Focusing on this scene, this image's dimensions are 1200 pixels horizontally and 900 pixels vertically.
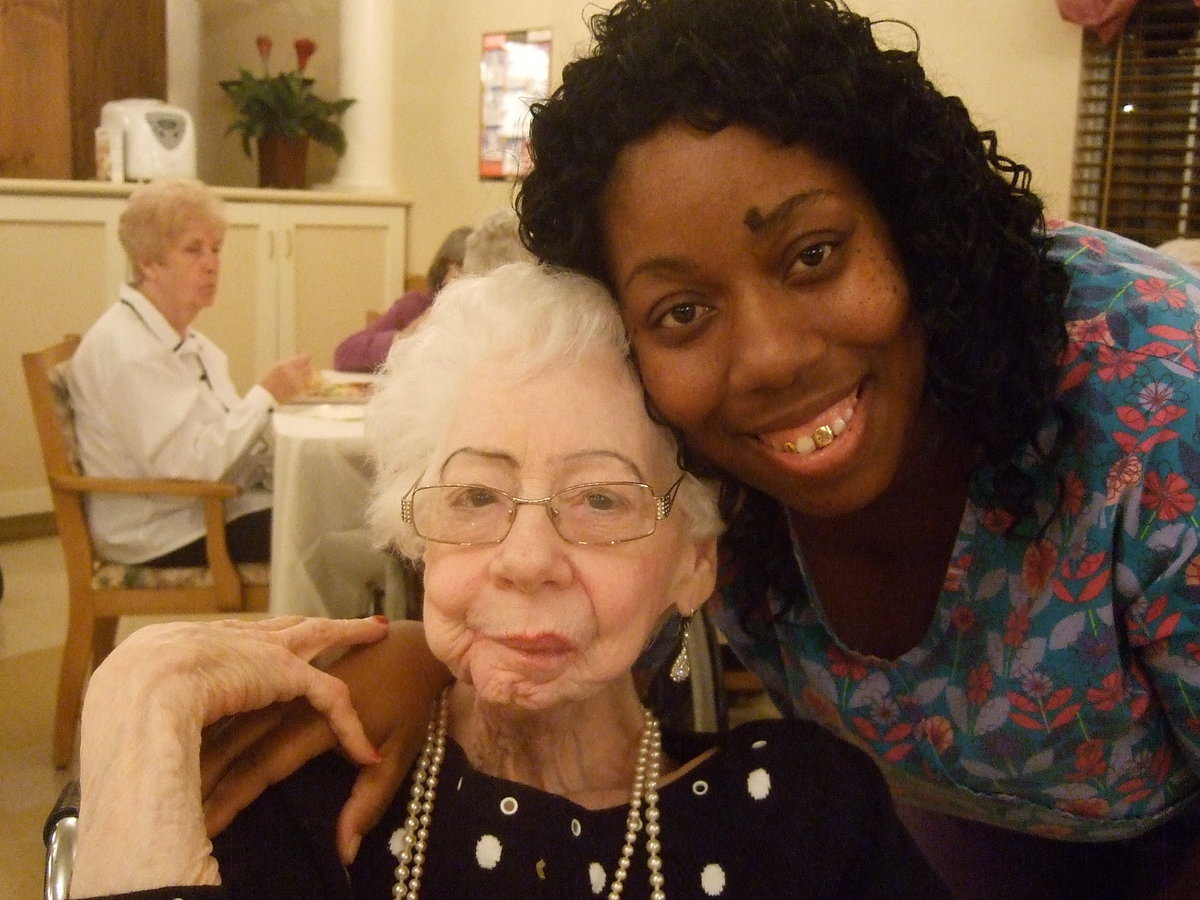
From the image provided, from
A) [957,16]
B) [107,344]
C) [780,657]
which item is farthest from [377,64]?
[780,657]

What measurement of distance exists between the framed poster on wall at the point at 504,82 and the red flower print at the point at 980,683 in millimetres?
5181

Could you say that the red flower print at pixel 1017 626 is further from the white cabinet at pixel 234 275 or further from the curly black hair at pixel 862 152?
the white cabinet at pixel 234 275

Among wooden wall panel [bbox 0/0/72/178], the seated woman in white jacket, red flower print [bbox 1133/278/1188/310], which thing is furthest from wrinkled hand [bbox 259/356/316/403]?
wooden wall panel [bbox 0/0/72/178]

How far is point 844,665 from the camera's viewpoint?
4.66 feet

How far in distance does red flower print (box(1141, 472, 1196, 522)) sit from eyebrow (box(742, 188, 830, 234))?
1.47 ft

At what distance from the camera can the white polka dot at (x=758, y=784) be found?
3.97ft

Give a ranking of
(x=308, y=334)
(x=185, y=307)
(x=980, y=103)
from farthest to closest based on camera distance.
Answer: (x=308, y=334)
(x=980, y=103)
(x=185, y=307)

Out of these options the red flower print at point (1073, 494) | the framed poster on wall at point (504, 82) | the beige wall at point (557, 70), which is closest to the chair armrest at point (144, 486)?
the red flower print at point (1073, 494)

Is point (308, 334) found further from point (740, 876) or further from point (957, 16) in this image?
point (740, 876)

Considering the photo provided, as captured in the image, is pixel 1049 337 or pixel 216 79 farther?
pixel 216 79

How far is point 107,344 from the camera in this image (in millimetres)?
3355

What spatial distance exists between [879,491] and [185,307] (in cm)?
304

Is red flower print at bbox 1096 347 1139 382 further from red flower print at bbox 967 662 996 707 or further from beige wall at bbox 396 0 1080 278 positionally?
beige wall at bbox 396 0 1080 278

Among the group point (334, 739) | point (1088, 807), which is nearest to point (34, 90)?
point (334, 739)
